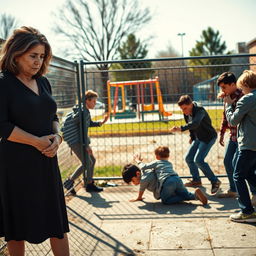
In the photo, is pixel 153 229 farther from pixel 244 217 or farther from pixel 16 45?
pixel 16 45

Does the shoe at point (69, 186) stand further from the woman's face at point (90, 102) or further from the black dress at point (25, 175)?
the black dress at point (25, 175)

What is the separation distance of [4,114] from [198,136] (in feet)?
12.6

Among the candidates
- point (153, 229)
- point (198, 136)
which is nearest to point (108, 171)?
point (198, 136)

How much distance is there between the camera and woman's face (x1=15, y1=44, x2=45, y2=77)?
2529mm

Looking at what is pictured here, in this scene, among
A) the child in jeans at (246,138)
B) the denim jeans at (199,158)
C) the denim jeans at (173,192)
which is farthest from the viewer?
the denim jeans at (199,158)

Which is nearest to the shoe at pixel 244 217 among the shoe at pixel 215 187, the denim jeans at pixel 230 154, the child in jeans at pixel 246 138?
the child in jeans at pixel 246 138

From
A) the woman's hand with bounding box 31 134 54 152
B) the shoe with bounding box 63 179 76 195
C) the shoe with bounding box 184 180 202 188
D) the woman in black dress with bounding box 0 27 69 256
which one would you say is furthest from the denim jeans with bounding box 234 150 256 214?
the shoe with bounding box 63 179 76 195

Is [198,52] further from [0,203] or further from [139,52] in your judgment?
[0,203]

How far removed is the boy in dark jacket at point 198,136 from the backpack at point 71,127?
1.61 m

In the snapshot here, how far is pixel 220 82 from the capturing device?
4758mm

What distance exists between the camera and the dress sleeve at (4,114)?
2416mm

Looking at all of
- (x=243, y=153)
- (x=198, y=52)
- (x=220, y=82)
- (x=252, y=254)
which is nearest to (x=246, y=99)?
(x=243, y=153)

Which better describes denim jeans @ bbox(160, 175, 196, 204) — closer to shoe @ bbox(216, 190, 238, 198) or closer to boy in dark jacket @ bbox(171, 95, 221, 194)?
shoe @ bbox(216, 190, 238, 198)

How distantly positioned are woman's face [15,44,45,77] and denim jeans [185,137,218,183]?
359 cm
